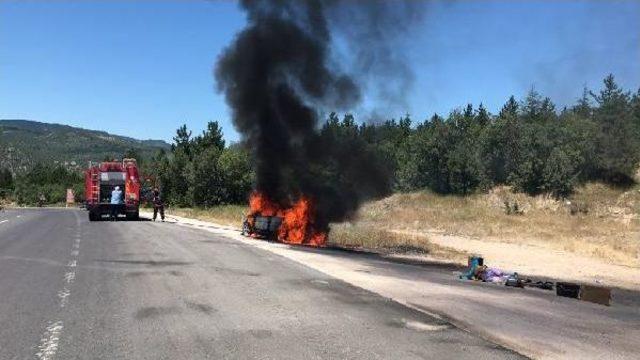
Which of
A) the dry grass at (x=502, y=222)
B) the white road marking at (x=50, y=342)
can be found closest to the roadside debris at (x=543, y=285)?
the dry grass at (x=502, y=222)

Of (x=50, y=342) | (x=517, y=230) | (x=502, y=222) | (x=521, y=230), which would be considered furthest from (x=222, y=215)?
(x=50, y=342)

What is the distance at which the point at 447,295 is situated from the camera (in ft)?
34.8

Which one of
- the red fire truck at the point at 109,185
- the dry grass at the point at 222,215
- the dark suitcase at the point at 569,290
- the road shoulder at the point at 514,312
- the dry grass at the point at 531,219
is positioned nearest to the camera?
the road shoulder at the point at 514,312

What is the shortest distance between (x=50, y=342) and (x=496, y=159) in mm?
45445

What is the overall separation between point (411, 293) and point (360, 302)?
1.64 metres

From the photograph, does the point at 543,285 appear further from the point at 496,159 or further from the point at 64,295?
the point at 496,159

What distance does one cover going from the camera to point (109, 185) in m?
32.1

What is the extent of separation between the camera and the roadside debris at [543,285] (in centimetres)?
1123

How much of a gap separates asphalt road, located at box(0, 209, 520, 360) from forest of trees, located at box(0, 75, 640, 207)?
20310 millimetres

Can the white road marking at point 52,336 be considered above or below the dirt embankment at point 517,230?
below

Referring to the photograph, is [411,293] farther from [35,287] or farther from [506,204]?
[506,204]

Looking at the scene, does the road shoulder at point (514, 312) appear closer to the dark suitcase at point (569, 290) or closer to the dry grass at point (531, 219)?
the dark suitcase at point (569, 290)

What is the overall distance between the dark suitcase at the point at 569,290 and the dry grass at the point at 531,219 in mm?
10707

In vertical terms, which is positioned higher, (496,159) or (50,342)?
(496,159)
